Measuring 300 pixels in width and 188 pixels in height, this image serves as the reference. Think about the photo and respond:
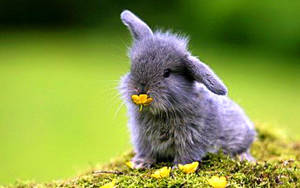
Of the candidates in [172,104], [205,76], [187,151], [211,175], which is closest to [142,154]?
[187,151]

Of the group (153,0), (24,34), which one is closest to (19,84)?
(24,34)

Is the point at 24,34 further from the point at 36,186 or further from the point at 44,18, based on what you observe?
the point at 36,186

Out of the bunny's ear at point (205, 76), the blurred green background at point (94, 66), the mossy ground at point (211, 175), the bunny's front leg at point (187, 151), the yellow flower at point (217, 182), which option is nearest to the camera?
the yellow flower at point (217, 182)

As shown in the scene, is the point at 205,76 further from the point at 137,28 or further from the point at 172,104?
the point at 137,28


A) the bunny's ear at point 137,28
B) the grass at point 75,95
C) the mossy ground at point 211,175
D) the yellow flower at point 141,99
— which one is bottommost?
the mossy ground at point 211,175

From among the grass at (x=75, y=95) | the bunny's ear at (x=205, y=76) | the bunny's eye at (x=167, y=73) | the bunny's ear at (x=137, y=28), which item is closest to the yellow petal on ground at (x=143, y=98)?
the bunny's eye at (x=167, y=73)

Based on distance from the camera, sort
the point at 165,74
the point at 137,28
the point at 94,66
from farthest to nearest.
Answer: the point at 94,66, the point at 137,28, the point at 165,74

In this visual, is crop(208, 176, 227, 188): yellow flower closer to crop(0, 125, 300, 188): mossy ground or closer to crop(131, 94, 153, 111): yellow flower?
crop(0, 125, 300, 188): mossy ground

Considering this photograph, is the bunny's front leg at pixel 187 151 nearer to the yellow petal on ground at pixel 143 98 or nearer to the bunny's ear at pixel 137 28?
the yellow petal on ground at pixel 143 98
